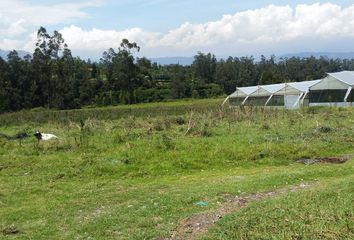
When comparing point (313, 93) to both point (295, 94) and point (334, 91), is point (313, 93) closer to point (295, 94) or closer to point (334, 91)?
point (295, 94)

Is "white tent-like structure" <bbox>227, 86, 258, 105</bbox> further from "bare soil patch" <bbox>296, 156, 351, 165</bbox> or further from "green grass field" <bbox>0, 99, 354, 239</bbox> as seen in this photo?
"bare soil patch" <bbox>296, 156, 351, 165</bbox>

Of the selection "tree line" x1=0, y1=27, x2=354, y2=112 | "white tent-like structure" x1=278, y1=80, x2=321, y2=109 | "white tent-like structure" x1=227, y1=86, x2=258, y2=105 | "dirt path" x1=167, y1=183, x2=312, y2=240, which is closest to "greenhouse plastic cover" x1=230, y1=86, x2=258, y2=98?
"white tent-like structure" x1=227, y1=86, x2=258, y2=105

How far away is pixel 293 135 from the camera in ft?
62.0

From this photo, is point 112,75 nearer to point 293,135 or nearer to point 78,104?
point 78,104

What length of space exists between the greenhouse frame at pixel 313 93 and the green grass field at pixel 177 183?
1909 centimetres

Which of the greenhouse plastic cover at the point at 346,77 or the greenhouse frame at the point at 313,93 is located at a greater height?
the greenhouse plastic cover at the point at 346,77

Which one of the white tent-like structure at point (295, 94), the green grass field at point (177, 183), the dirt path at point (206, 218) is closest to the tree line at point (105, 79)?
the white tent-like structure at point (295, 94)

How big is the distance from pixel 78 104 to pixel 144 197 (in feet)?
219

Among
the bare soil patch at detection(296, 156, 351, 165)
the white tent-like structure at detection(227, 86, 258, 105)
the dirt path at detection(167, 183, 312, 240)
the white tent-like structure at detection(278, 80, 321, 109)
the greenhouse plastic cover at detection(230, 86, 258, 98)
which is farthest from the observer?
the white tent-like structure at detection(227, 86, 258, 105)

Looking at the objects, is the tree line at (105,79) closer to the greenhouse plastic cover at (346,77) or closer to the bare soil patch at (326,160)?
the greenhouse plastic cover at (346,77)

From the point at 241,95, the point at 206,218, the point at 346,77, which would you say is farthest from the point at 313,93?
the point at 206,218

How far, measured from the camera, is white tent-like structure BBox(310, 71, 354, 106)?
39.6m

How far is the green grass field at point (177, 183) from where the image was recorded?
22.2 feet

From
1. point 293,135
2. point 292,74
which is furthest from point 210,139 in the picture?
point 292,74
